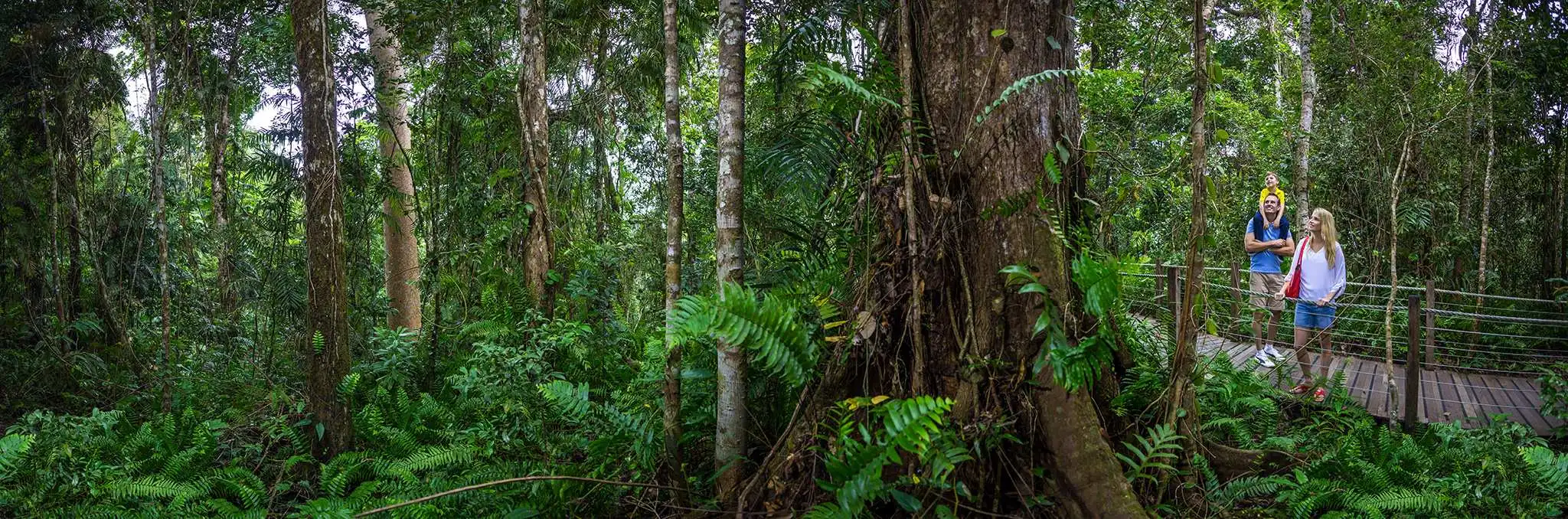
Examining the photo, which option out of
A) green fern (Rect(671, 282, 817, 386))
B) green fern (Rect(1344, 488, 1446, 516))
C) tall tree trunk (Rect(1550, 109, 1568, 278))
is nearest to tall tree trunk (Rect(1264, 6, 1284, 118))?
tall tree trunk (Rect(1550, 109, 1568, 278))

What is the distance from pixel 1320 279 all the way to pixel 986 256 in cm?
407

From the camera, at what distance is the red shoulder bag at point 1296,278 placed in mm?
6227

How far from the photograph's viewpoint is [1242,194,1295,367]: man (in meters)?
6.42

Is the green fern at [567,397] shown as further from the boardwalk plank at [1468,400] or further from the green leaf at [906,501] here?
the boardwalk plank at [1468,400]

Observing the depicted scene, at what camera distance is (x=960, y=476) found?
132 inches

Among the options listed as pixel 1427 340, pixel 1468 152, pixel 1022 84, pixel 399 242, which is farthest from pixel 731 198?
pixel 1468 152

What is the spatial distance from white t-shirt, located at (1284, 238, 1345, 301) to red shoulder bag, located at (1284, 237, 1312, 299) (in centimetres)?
4

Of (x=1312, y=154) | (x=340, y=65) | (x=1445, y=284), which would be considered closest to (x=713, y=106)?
(x=340, y=65)

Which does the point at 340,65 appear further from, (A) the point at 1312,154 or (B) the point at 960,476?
(A) the point at 1312,154

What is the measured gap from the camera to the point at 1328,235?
6012 mm

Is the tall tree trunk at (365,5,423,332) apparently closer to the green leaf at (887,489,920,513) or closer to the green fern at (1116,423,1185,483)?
the green leaf at (887,489,920,513)

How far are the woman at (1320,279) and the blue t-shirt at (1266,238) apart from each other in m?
0.21

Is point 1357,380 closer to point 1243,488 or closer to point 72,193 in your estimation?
point 1243,488

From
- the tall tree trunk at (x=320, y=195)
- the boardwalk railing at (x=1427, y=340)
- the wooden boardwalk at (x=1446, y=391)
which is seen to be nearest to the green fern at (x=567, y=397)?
the tall tree trunk at (x=320, y=195)
